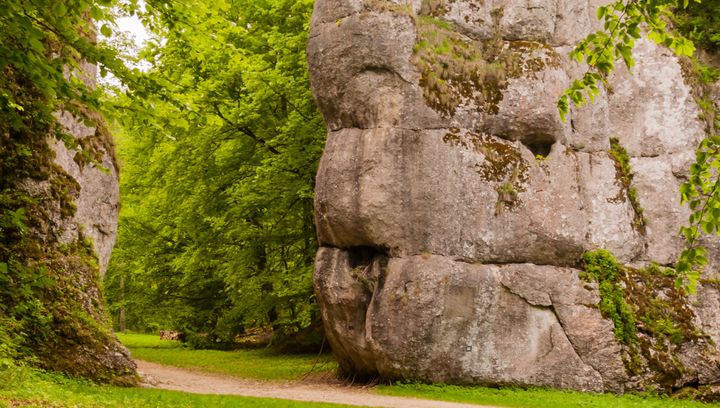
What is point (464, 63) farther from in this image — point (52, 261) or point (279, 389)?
point (52, 261)

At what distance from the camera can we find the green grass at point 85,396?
28.7 feet

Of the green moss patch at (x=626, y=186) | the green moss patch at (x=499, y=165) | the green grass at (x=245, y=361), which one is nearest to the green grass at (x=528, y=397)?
the green moss patch at (x=499, y=165)

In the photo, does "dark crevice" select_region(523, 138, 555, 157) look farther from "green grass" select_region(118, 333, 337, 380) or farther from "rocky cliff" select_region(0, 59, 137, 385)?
"rocky cliff" select_region(0, 59, 137, 385)

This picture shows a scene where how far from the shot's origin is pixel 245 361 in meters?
22.6

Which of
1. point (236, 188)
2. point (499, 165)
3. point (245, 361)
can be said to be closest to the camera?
point (499, 165)

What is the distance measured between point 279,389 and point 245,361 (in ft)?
23.3

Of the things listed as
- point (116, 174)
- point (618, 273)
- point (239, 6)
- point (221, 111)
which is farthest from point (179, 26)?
point (239, 6)

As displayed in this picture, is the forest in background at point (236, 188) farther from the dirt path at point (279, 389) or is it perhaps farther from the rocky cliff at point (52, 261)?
the rocky cliff at point (52, 261)

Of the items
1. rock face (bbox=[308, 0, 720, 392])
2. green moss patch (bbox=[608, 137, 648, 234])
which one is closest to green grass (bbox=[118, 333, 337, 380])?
rock face (bbox=[308, 0, 720, 392])

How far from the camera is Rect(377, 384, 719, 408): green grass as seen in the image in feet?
45.9

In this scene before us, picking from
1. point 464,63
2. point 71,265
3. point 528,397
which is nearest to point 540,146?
point 464,63

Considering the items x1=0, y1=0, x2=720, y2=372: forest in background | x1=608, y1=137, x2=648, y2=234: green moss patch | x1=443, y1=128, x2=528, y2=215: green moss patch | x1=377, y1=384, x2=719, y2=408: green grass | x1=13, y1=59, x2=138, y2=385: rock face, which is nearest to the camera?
x1=13, y1=59, x2=138, y2=385: rock face

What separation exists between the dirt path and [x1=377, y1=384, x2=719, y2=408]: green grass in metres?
0.69

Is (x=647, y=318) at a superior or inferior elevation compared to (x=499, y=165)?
inferior
